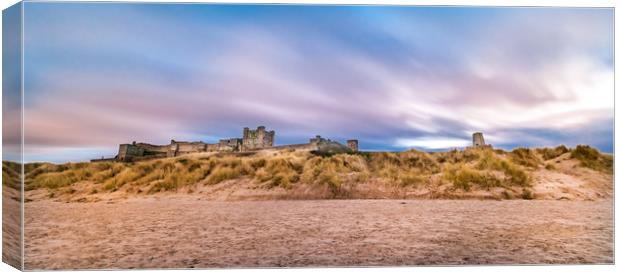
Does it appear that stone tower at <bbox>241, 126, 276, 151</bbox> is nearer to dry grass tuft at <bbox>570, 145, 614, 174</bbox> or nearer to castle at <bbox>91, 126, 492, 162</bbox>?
castle at <bbox>91, 126, 492, 162</bbox>

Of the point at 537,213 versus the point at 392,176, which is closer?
the point at 537,213

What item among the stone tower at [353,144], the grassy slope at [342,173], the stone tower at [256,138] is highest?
the stone tower at [256,138]

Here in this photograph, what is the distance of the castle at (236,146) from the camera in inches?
221

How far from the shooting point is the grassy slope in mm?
5656

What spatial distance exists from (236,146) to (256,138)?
0.25m

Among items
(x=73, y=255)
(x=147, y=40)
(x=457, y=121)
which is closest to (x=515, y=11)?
(x=457, y=121)

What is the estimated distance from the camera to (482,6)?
5676mm

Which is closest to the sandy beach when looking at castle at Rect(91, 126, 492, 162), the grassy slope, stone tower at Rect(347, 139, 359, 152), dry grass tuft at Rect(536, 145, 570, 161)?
the grassy slope

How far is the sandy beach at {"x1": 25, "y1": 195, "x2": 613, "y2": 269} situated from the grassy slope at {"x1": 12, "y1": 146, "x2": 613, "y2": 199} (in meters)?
0.25

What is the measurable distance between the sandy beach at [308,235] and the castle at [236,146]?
0.68 metres

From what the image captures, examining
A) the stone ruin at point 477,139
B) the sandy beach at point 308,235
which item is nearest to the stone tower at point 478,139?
the stone ruin at point 477,139

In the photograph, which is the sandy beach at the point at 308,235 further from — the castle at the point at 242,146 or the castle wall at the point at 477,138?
the castle wall at the point at 477,138

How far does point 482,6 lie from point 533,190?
7.57 feet

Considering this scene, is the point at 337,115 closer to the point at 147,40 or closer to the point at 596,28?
the point at 147,40
